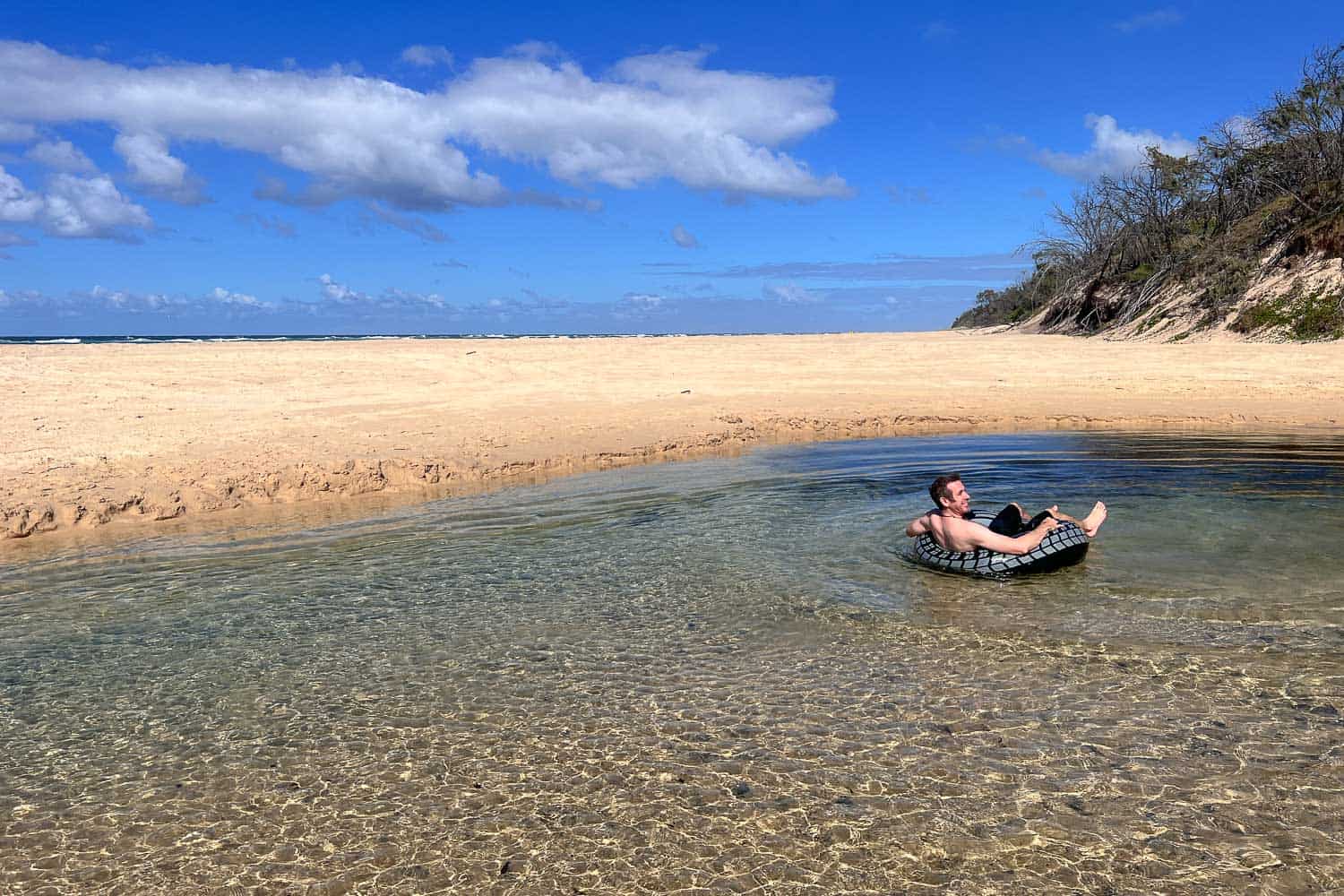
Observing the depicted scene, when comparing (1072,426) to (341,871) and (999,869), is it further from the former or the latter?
(341,871)

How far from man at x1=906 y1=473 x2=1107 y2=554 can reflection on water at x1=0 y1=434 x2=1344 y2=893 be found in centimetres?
35

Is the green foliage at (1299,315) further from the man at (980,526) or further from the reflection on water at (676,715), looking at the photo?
the man at (980,526)

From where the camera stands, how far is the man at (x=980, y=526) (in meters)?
7.64

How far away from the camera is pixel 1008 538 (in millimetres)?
7672

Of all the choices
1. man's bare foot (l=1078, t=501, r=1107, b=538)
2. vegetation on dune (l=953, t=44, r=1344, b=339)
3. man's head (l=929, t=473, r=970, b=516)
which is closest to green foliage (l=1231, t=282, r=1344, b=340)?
vegetation on dune (l=953, t=44, r=1344, b=339)

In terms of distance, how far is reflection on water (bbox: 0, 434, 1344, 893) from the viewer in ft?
12.4

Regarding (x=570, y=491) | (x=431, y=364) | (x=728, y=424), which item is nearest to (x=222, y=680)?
(x=570, y=491)

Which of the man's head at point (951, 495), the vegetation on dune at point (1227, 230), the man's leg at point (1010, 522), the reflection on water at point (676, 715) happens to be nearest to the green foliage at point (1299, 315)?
the vegetation on dune at point (1227, 230)

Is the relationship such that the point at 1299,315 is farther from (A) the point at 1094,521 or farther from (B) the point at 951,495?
(B) the point at 951,495

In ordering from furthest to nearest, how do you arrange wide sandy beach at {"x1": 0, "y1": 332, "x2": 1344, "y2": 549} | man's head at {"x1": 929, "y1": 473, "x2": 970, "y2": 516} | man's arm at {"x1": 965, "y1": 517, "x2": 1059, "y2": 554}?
wide sandy beach at {"x1": 0, "y1": 332, "x2": 1344, "y2": 549} < man's head at {"x1": 929, "y1": 473, "x2": 970, "y2": 516} < man's arm at {"x1": 965, "y1": 517, "x2": 1059, "y2": 554}

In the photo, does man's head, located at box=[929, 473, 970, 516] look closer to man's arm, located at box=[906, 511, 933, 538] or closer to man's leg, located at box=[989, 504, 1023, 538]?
man's arm, located at box=[906, 511, 933, 538]

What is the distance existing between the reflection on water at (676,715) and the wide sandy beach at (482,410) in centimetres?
289

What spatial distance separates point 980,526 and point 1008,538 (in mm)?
239

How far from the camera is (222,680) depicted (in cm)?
575
